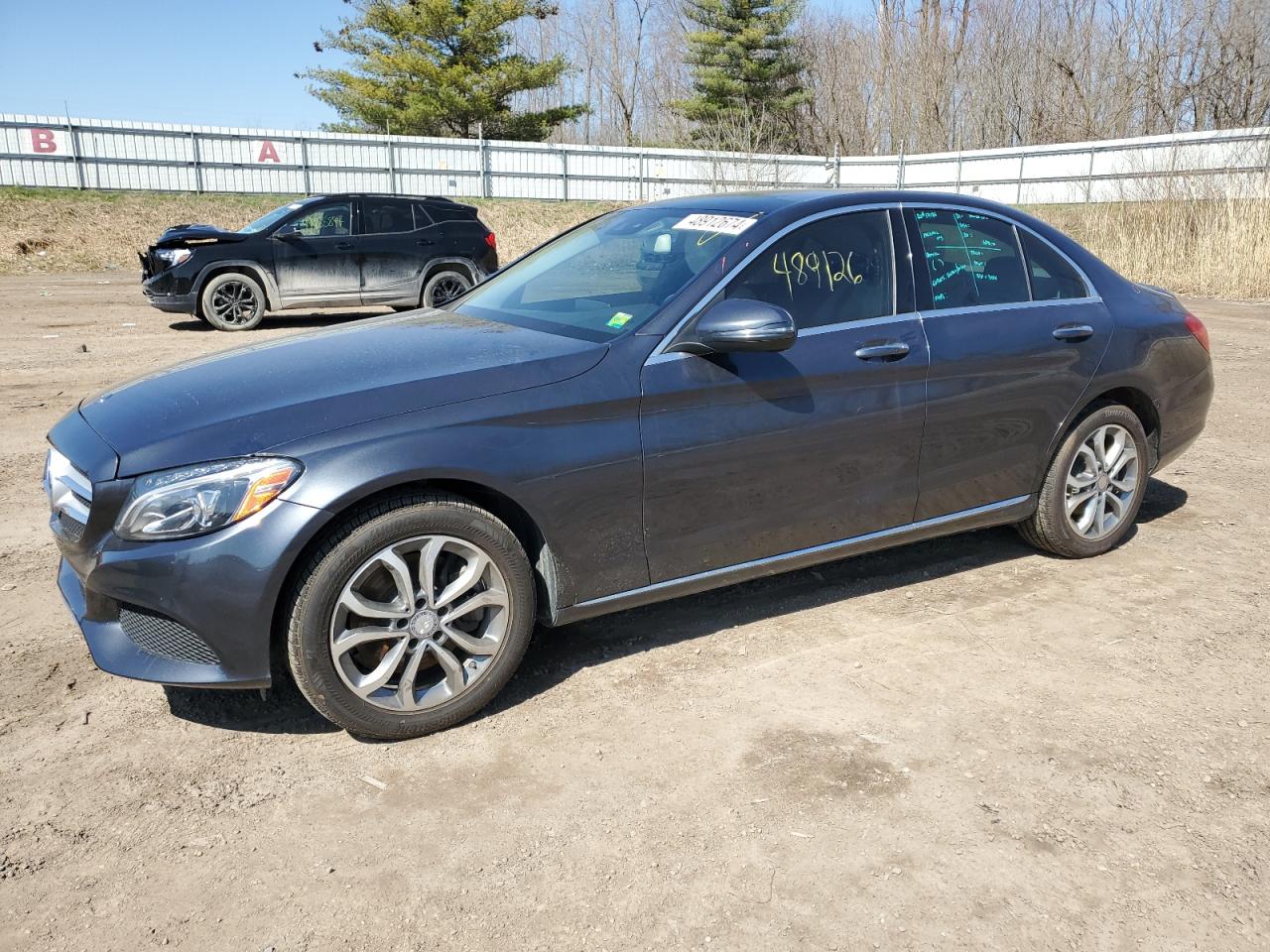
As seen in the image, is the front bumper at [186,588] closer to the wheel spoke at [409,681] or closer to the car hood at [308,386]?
the car hood at [308,386]

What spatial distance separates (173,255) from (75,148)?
16.6 meters

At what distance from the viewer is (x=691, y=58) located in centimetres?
4453

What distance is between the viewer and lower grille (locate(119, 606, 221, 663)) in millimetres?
3010

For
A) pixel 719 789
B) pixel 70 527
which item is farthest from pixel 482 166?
pixel 719 789

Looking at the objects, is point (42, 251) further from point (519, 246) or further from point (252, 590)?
point (252, 590)

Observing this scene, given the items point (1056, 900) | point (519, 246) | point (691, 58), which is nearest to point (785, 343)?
point (1056, 900)

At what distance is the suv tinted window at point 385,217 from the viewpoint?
530 inches

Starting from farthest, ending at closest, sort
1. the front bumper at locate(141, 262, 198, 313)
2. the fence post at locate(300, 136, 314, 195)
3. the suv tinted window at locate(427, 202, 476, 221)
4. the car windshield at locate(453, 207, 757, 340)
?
the fence post at locate(300, 136, 314, 195) → the suv tinted window at locate(427, 202, 476, 221) → the front bumper at locate(141, 262, 198, 313) → the car windshield at locate(453, 207, 757, 340)

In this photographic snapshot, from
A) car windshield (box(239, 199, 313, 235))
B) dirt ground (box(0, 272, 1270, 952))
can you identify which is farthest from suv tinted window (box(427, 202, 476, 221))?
dirt ground (box(0, 272, 1270, 952))

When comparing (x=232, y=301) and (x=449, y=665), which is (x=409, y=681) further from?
(x=232, y=301)

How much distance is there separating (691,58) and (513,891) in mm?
46203

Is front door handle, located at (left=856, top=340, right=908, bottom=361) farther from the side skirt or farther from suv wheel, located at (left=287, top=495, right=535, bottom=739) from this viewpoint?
suv wheel, located at (left=287, top=495, right=535, bottom=739)

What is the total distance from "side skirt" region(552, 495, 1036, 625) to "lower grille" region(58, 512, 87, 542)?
1.49 meters

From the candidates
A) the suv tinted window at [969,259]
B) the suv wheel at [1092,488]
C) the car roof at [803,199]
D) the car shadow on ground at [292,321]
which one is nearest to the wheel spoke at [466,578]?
the car roof at [803,199]
